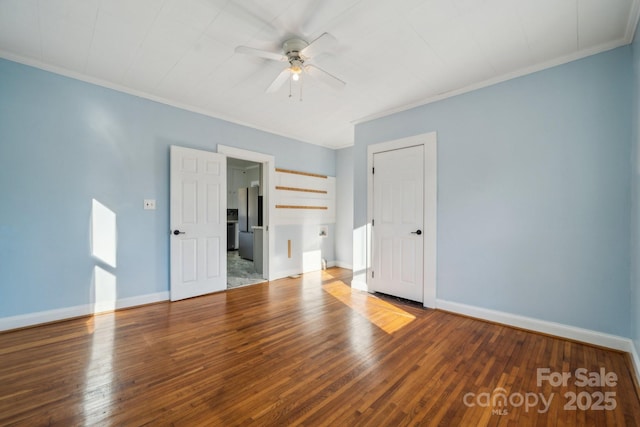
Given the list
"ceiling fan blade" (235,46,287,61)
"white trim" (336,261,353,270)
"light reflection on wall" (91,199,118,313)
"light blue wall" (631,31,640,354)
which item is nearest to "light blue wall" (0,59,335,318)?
"light reflection on wall" (91,199,118,313)

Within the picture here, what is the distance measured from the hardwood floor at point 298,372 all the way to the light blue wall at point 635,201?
1.22 ft

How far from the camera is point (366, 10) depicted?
200cm

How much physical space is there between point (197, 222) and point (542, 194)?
13.4ft

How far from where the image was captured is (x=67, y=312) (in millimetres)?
2943

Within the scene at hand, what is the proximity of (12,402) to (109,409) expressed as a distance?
0.64m

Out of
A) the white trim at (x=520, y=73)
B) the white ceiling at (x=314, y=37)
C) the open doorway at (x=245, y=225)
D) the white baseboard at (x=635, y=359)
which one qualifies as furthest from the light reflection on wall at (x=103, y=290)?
the white baseboard at (x=635, y=359)

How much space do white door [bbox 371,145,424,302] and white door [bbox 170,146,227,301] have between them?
2.28 meters

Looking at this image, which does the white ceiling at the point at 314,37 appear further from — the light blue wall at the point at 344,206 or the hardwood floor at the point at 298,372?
the hardwood floor at the point at 298,372

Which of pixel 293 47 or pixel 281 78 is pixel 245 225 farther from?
pixel 293 47

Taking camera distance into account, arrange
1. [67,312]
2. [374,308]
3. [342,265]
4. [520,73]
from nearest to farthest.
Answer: [520,73], [67,312], [374,308], [342,265]

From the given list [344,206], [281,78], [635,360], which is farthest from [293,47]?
[344,206]

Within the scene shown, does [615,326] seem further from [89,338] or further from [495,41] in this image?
[89,338]

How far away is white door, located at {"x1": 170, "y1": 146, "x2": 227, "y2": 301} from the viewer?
365 centimetres

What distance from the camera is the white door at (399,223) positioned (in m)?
3.57
